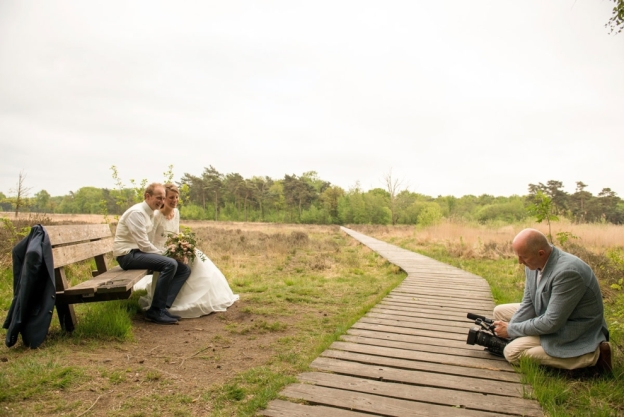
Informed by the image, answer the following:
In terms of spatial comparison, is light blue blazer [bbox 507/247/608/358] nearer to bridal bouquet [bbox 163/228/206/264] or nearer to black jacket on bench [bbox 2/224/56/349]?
bridal bouquet [bbox 163/228/206/264]

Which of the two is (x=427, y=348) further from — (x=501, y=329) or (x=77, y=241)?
(x=77, y=241)

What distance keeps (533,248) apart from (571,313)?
1.93 feet

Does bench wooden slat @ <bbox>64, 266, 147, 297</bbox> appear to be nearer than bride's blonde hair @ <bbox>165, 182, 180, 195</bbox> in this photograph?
Yes

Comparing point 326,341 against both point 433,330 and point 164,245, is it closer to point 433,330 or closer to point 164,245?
point 433,330

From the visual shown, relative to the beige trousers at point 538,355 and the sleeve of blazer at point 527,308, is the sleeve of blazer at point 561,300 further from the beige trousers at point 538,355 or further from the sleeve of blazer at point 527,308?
the sleeve of blazer at point 527,308

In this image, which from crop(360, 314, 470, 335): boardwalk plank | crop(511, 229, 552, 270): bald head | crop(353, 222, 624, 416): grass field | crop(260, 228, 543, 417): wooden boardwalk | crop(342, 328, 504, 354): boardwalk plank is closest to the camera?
crop(260, 228, 543, 417): wooden boardwalk

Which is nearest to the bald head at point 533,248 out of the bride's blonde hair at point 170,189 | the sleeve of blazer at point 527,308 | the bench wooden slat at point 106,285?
the sleeve of blazer at point 527,308

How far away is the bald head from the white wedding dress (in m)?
4.04

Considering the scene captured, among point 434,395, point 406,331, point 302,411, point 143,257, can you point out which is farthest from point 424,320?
point 143,257

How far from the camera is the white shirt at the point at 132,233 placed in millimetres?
4590

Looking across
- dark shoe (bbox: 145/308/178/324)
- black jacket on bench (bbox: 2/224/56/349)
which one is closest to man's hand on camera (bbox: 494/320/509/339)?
dark shoe (bbox: 145/308/178/324)

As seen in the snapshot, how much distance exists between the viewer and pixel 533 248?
120 inches

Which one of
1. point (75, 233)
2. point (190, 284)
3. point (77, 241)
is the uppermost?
point (75, 233)

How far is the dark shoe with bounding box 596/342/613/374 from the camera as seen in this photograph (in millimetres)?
2855
